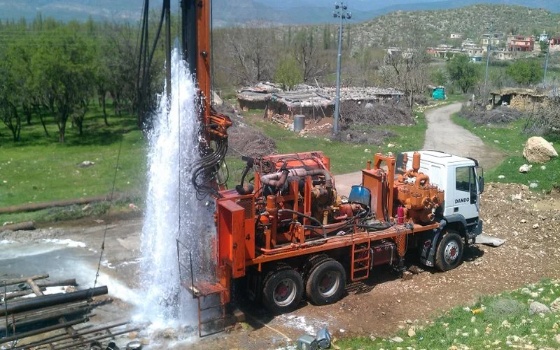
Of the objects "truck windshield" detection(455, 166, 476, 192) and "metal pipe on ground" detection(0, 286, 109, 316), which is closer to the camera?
"metal pipe on ground" detection(0, 286, 109, 316)

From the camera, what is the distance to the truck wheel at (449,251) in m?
14.1

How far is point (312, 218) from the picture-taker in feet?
40.4

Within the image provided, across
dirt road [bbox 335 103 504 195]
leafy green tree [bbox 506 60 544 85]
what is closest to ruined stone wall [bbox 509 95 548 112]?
dirt road [bbox 335 103 504 195]

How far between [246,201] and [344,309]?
10.5 feet

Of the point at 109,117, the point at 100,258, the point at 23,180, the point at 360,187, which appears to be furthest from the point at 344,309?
the point at 109,117

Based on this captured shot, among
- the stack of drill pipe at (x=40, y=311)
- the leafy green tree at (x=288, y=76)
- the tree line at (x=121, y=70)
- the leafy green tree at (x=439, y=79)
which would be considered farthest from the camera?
the leafy green tree at (x=439, y=79)

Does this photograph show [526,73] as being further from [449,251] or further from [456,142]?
[449,251]

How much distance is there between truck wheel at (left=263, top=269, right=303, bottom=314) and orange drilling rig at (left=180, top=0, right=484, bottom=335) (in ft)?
0.07

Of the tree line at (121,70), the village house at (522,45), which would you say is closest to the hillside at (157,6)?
the tree line at (121,70)

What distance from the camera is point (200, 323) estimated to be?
10.9 m

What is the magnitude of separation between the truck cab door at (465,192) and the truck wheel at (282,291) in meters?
4.52

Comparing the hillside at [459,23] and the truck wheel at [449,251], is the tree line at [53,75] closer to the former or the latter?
the truck wheel at [449,251]

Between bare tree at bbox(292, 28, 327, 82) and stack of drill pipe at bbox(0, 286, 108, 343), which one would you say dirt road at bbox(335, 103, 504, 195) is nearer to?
stack of drill pipe at bbox(0, 286, 108, 343)

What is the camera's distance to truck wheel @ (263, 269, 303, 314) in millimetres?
11719
